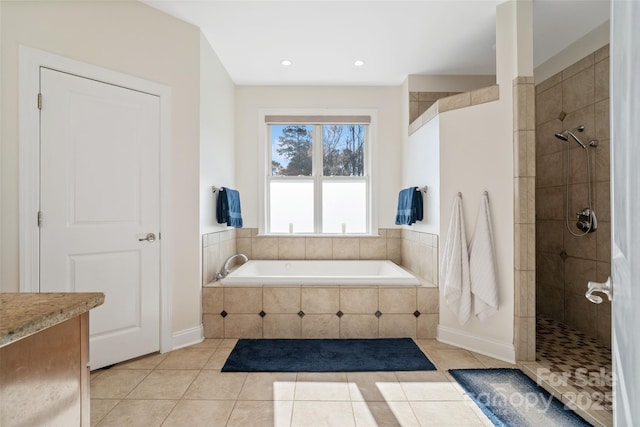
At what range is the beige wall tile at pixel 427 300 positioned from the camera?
8.59 feet

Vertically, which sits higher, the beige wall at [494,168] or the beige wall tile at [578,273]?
the beige wall at [494,168]

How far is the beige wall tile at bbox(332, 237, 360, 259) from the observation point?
3.57 meters

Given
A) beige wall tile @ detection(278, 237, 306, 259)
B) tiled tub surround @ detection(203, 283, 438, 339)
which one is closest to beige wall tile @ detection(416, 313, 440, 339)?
tiled tub surround @ detection(203, 283, 438, 339)

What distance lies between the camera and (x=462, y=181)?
241cm

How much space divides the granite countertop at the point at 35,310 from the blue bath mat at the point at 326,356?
1516 millimetres

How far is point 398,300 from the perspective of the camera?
104 inches

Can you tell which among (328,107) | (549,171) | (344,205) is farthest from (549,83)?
(344,205)

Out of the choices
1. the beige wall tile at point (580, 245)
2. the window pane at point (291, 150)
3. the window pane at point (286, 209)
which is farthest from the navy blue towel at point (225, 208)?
the beige wall tile at point (580, 245)

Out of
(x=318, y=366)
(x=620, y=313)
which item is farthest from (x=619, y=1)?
(x=318, y=366)

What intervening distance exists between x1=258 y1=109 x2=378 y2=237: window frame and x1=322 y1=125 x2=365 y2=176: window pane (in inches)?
2.0

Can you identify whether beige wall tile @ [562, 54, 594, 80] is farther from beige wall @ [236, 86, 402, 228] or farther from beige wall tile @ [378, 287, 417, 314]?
beige wall tile @ [378, 287, 417, 314]

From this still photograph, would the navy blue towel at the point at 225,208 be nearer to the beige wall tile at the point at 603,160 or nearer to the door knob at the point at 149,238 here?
the door knob at the point at 149,238

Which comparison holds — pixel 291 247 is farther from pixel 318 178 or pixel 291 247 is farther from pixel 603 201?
pixel 603 201

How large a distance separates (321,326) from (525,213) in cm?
175
